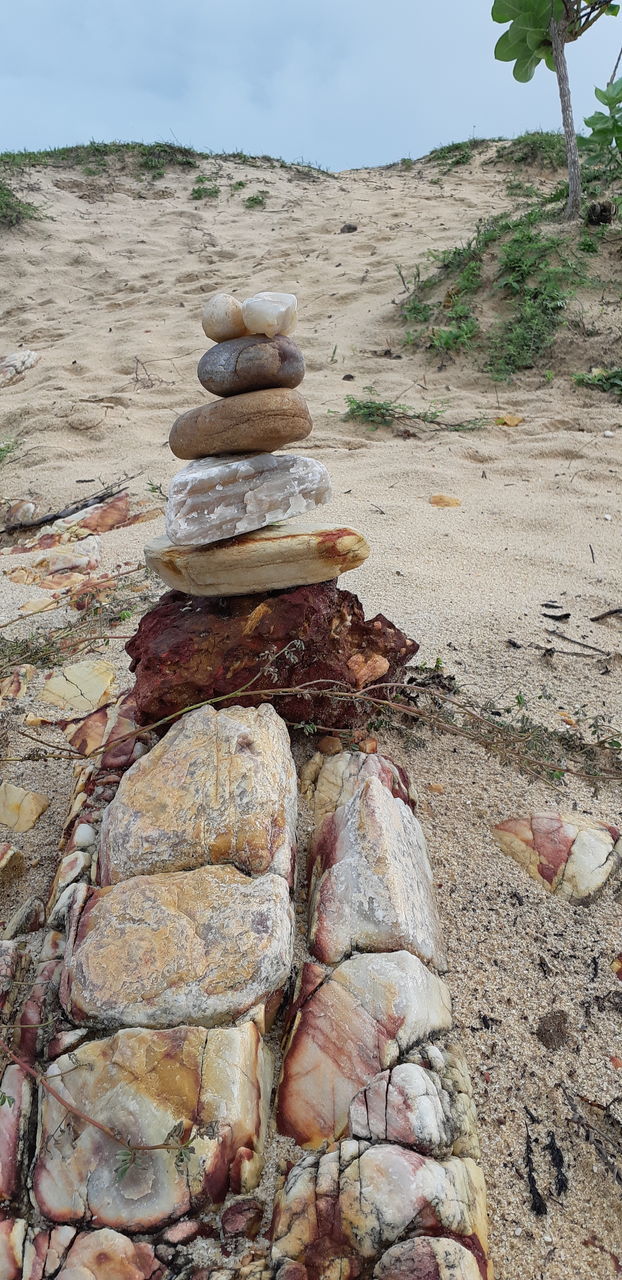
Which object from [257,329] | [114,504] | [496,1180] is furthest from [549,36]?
[496,1180]

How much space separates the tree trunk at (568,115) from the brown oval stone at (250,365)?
285 inches

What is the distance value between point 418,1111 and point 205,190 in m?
14.7

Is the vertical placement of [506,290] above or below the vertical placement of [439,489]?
above

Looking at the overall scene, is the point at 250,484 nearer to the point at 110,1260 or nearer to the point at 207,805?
the point at 207,805

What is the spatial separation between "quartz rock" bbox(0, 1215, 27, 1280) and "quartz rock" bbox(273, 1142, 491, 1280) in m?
0.47

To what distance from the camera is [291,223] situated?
1191 centimetres

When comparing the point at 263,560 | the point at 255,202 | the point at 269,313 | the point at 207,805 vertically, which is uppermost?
the point at 255,202

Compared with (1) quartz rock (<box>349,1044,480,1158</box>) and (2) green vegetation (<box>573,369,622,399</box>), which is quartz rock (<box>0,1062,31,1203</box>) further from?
(2) green vegetation (<box>573,369,622,399</box>)

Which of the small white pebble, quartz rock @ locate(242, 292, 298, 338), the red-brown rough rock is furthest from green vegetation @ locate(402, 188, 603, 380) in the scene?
the small white pebble

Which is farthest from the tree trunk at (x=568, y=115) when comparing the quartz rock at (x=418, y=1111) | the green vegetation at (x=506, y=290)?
the quartz rock at (x=418, y=1111)

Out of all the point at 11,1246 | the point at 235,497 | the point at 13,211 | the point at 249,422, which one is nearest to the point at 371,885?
the point at 11,1246

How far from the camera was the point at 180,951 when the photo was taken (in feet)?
5.87

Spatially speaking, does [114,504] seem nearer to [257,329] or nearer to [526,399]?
[257,329]

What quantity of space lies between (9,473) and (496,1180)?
18.1ft
